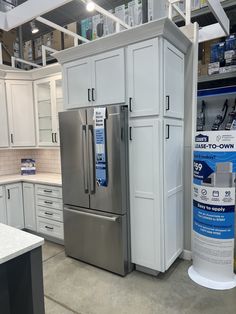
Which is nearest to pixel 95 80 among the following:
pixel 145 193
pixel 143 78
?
pixel 143 78

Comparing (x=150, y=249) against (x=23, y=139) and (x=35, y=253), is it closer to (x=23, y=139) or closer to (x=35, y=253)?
(x=35, y=253)

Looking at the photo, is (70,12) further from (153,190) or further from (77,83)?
(153,190)

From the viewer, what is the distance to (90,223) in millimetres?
2729

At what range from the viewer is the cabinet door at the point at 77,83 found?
273 centimetres

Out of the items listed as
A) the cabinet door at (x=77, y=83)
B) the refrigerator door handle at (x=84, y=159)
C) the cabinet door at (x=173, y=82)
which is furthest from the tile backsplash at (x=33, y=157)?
the cabinet door at (x=173, y=82)

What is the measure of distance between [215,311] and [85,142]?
6.64 feet

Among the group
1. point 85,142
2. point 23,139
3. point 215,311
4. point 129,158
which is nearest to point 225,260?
point 215,311

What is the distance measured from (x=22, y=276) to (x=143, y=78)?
1950 millimetres

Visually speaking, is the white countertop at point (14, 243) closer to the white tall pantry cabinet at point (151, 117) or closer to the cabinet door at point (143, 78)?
the white tall pantry cabinet at point (151, 117)

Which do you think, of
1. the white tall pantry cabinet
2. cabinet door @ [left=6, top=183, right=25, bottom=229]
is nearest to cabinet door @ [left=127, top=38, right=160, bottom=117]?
the white tall pantry cabinet

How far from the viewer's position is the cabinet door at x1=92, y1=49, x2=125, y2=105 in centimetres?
248

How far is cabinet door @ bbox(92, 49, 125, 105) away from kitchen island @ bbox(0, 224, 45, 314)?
169 centimetres

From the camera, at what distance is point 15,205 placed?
360cm

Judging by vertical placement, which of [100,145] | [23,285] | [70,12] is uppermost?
[70,12]
